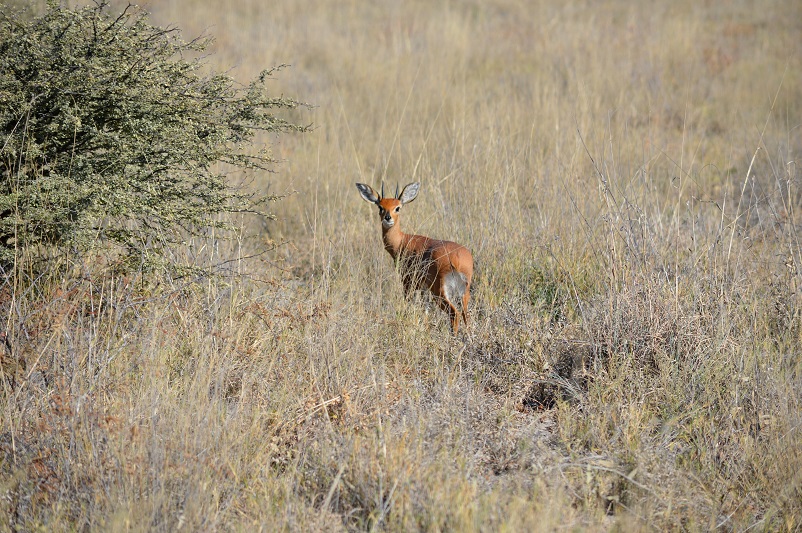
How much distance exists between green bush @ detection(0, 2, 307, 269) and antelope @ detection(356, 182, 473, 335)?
3.24 feet

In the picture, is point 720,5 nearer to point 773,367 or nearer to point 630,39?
point 630,39

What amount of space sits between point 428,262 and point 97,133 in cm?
198

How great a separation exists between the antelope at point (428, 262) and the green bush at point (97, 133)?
99cm

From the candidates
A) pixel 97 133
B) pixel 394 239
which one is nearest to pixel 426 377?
pixel 394 239

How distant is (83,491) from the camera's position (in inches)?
111

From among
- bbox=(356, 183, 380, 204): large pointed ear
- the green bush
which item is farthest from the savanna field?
bbox=(356, 183, 380, 204): large pointed ear

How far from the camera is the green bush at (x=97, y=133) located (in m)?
3.83

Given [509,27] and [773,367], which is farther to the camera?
[509,27]

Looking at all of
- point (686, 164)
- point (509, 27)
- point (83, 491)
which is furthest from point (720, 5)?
point (83, 491)

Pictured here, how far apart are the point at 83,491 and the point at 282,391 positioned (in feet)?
3.26

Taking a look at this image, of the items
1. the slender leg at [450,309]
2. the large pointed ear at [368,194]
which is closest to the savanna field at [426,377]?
the slender leg at [450,309]

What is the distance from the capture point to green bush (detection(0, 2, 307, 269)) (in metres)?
3.83

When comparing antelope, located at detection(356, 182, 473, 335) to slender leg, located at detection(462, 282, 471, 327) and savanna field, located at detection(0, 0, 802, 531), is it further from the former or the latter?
savanna field, located at detection(0, 0, 802, 531)

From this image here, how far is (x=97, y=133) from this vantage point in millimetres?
3943
